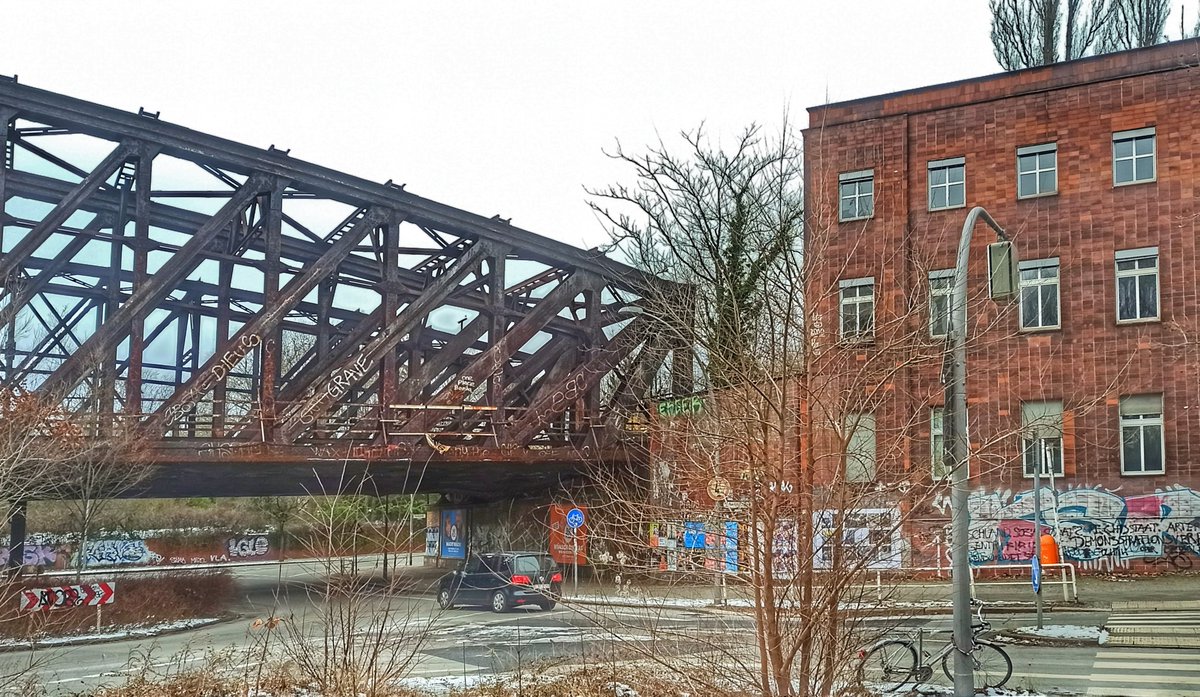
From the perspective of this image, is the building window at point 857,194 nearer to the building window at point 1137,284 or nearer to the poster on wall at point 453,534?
Answer: the building window at point 1137,284

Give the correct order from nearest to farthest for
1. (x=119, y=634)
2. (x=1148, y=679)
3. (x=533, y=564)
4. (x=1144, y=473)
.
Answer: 1. (x=1148, y=679)
2. (x=119, y=634)
3. (x=1144, y=473)
4. (x=533, y=564)

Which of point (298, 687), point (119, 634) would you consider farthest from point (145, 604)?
point (298, 687)

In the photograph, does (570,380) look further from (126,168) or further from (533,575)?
(126,168)

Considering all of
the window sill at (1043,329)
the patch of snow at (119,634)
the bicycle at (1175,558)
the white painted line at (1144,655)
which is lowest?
the patch of snow at (119,634)

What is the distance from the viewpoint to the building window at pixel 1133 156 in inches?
1142

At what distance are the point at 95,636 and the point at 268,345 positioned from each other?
879 cm

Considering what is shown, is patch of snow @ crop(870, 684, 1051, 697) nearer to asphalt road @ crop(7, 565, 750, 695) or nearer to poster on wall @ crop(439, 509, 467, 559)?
asphalt road @ crop(7, 565, 750, 695)

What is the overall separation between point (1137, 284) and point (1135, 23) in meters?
24.1

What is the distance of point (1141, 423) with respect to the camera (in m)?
28.1

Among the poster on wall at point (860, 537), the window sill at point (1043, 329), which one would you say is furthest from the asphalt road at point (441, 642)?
the window sill at point (1043, 329)

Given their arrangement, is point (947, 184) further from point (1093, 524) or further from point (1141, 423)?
point (1093, 524)

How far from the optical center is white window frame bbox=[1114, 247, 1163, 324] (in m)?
28.5

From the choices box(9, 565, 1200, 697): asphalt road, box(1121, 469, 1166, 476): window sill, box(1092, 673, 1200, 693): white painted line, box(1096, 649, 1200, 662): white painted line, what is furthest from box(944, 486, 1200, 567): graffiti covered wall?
box(1092, 673, 1200, 693): white painted line

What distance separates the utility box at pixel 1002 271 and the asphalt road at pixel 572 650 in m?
4.00
